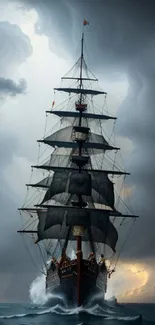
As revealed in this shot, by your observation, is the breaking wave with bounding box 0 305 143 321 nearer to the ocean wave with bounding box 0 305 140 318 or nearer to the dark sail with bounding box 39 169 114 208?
the ocean wave with bounding box 0 305 140 318

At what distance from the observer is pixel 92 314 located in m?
78.4

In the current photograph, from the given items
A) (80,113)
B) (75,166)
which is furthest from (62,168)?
(80,113)

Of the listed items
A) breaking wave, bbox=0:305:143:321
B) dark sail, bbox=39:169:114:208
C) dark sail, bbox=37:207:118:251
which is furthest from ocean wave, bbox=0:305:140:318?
dark sail, bbox=39:169:114:208

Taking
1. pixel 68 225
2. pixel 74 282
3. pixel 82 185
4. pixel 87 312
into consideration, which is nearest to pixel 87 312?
pixel 87 312

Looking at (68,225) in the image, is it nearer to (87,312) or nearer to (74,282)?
(74,282)

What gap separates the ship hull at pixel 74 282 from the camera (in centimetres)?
8031

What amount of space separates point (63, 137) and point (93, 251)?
17.9 metres

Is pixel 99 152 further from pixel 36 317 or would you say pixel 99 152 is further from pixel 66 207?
pixel 36 317

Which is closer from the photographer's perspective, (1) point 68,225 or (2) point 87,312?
(2) point 87,312

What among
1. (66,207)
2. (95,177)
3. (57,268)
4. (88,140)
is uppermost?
(88,140)

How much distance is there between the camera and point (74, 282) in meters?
81.1

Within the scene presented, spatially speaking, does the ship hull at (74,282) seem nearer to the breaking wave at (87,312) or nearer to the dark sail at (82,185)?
the breaking wave at (87,312)

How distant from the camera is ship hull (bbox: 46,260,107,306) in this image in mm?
80312

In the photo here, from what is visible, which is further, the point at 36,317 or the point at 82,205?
the point at 82,205
